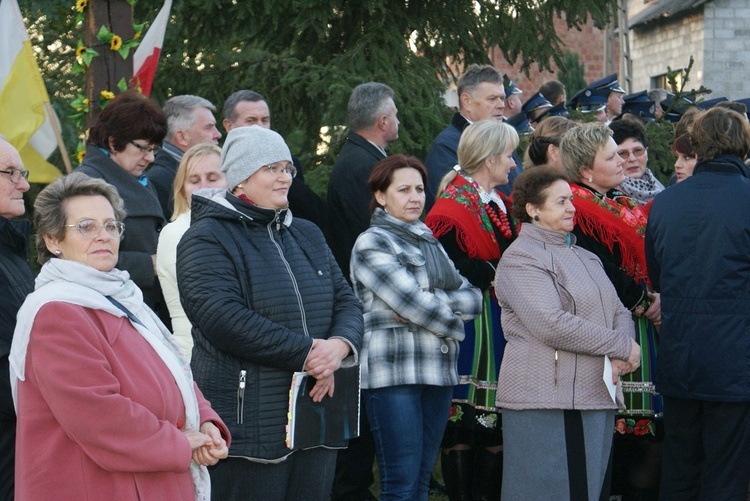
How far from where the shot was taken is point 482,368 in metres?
5.81

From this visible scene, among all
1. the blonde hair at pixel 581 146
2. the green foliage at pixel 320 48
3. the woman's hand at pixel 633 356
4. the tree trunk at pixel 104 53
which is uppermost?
the green foliage at pixel 320 48

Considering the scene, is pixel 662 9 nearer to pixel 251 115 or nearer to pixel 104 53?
pixel 251 115

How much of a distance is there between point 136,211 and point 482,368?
6.11 feet

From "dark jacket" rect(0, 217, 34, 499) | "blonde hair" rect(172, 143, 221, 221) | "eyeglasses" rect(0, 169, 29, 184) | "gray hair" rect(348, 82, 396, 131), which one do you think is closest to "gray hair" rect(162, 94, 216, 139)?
"gray hair" rect(348, 82, 396, 131)

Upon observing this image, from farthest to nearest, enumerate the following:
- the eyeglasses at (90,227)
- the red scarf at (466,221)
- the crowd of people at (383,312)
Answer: the red scarf at (466,221)
the eyeglasses at (90,227)
the crowd of people at (383,312)

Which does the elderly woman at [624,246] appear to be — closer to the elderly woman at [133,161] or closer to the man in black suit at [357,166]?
the man in black suit at [357,166]

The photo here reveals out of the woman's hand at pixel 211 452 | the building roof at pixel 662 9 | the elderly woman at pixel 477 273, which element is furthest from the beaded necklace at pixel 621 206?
the building roof at pixel 662 9

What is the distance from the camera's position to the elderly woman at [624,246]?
5.80m

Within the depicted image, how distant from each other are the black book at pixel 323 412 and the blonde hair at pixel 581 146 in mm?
2036

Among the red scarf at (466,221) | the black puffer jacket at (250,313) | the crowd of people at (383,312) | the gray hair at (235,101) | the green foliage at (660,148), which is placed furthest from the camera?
the green foliage at (660,148)

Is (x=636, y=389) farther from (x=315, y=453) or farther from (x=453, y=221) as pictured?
(x=315, y=453)

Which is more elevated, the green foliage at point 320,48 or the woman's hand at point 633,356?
the green foliage at point 320,48

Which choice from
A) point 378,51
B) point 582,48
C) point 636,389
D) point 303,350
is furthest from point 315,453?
point 582,48

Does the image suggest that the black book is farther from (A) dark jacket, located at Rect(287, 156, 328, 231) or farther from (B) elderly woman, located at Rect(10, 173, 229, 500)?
(A) dark jacket, located at Rect(287, 156, 328, 231)
